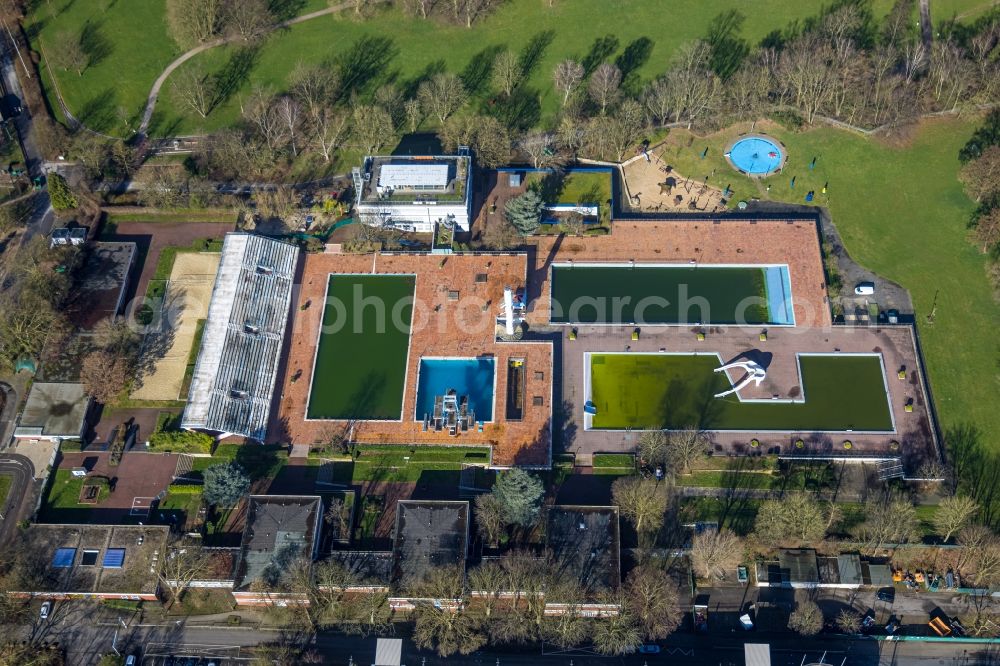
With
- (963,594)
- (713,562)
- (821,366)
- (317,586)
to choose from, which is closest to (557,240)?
(821,366)

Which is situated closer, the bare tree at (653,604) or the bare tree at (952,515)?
the bare tree at (653,604)

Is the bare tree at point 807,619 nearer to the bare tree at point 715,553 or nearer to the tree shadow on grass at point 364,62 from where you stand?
the bare tree at point 715,553

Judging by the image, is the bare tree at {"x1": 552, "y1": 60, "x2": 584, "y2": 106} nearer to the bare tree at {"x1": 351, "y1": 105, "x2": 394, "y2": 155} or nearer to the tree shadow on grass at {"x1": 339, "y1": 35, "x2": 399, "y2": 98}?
the bare tree at {"x1": 351, "y1": 105, "x2": 394, "y2": 155}

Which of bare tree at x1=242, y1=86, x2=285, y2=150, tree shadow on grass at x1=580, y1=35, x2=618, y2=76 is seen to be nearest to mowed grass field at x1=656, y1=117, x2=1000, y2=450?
tree shadow on grass at x1=580, y1=35, x2=618, y2=76

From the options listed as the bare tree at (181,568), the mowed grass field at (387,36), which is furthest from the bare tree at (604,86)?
the bare tree at (181,568)

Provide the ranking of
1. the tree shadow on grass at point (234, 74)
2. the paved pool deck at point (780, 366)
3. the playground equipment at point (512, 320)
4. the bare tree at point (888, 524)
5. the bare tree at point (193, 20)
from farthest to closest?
the bare tree at point (193, 20) < the tree shadow on grass at point (234, 74) < the playground equipment at point (512, 320) < the paved pool deck at point (780, 366) < the bare tree at point (888, 524)

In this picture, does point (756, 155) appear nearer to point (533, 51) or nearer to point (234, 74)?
point (533, 51)

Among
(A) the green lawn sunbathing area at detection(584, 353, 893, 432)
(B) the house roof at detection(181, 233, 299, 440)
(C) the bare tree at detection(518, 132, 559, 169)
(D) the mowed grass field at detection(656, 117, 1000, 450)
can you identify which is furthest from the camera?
(C) the bare tree at detection(518, 132, 559, 169)
